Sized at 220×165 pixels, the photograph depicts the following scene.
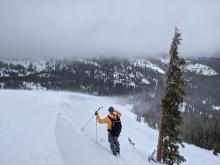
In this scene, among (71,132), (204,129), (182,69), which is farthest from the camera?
(204,129)

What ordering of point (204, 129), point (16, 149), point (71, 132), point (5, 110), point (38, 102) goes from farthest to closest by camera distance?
point (204, 129)
point (38, 102)
point (5, 110)
point (71, 132)
point (16, 149)

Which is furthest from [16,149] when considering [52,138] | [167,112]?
Answer: [167,112]

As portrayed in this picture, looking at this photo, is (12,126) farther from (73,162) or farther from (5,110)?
(73,162)

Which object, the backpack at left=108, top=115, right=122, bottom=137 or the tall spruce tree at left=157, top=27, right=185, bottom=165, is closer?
the backpack at left=108, top=115, right=122, bottom=137

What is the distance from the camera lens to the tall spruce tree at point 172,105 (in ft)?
94.1

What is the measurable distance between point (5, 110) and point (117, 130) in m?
8.52

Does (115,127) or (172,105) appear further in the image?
(172,105)

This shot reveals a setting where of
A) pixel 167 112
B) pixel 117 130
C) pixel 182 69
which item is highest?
pixel 182 69

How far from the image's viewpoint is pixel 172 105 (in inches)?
1145

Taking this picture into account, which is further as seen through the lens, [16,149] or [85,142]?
[85,142]

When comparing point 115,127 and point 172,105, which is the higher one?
point 115,127

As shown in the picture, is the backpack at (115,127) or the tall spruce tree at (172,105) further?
the tall spruce tree at (172,105)

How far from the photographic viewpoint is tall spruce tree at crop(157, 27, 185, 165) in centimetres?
2867

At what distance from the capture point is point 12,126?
57.5 feet
